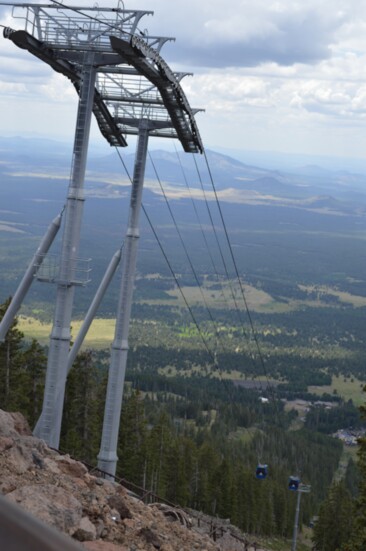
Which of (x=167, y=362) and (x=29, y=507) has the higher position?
(x=29, y=507)

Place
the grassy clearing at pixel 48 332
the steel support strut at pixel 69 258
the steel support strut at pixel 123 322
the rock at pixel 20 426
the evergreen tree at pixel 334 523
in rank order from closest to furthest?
1. the rock at pixel 20 426
2. the steel support strut at pixel 69 258
3. the steel support strut at pixel 123 322
4. the evergreen tree at pixel 334 523
5. the grassy clearing at pixel 48 332

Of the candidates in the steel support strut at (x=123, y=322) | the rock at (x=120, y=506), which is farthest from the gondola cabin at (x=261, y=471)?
the rock at (x=120, y=506)

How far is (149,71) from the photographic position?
56.0 ft

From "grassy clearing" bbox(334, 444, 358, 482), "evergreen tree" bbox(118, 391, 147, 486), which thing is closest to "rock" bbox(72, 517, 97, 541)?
"evergreen tree" bbox(118, 391, 147, 486)

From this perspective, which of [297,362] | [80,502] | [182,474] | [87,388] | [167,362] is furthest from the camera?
[297,362]

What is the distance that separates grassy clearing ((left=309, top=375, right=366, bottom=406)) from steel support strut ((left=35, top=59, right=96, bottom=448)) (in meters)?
138

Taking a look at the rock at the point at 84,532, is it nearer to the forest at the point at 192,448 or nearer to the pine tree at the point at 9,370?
the forest at the point at 192,448

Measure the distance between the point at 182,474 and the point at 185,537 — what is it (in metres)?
35.6

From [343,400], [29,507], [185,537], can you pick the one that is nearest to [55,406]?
[185,537]

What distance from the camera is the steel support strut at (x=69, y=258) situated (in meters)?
16.5

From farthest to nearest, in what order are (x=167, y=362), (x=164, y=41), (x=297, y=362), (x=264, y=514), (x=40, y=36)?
1. (x=297, y=362)
2. (x=167, y=362)
3. (x=264, y=514)
4. (x=164, y=41)
5. (x=40, y=36)

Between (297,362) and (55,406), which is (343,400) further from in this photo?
(55,406)

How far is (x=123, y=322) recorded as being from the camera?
20.5 metres

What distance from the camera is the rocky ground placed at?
8.47m
